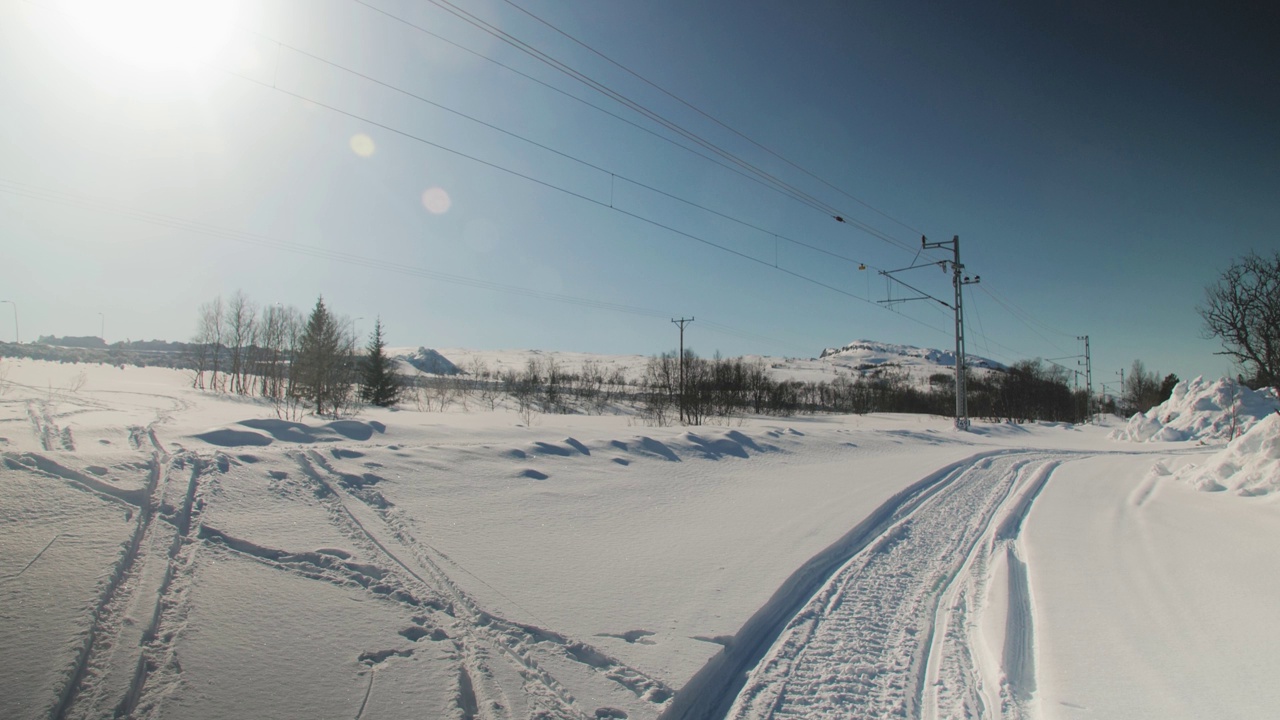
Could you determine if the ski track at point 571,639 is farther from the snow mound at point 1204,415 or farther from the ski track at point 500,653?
the snow mound at point 1204,415

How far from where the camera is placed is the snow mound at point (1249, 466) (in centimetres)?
819

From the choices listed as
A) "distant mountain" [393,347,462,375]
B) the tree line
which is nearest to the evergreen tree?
the tree line

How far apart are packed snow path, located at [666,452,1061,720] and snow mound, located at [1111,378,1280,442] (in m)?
27.6

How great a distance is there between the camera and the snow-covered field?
9.25 ft

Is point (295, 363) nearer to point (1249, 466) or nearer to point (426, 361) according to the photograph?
point (1249, 466)

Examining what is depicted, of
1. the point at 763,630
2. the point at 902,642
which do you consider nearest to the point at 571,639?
the point at 763,630

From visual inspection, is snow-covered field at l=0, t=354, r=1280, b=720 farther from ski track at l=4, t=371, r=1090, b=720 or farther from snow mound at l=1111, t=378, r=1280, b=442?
snow mound at l=1111, t=378, r=1280, b=442

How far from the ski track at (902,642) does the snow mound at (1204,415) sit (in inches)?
1082

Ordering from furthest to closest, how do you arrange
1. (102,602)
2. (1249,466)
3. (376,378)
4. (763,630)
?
(376,378) < (1249,466) < (763,630) < (102,602)

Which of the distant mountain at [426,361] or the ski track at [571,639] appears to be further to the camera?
the distant mountain at [426,361]

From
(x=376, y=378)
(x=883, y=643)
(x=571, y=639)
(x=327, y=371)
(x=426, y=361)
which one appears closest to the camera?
(x=571, y=639)

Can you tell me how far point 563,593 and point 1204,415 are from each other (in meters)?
34.4

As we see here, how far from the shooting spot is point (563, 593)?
410 cm

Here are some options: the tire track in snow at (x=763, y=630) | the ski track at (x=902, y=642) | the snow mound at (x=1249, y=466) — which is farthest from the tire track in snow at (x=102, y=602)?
the snow mound at (x=1249, y=466)
